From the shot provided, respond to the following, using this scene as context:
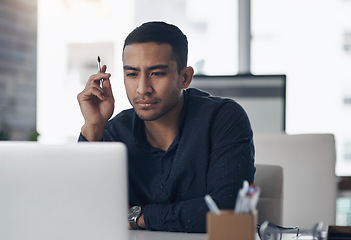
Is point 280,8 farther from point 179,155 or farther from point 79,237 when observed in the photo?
point 79,237

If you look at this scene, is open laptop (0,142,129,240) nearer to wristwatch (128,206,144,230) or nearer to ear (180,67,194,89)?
wristwatch (128,206,144,230)

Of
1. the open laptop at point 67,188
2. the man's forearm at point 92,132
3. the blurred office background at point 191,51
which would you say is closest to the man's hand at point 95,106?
the man's forearm at point 92,132

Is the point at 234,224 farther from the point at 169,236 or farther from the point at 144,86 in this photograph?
the point at 144,86

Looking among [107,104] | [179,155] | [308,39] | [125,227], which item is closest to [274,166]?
[179,155]

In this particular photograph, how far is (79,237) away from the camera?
40.4 inches

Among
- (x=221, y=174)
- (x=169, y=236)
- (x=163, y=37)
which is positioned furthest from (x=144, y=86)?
(x=169, y=236)

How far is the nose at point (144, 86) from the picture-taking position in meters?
1.71

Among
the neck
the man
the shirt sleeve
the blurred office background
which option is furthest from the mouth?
the blurred office background

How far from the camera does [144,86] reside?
1713 mm

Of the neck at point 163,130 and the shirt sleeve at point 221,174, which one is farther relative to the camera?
the neck at point 163,130

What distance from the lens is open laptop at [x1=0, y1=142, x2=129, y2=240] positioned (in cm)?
98

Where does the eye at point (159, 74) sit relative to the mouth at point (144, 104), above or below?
above

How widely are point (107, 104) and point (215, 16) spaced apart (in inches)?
117

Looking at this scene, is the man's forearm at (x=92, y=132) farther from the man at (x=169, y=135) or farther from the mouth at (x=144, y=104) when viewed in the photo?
the mouth at (x=144, y=104)
